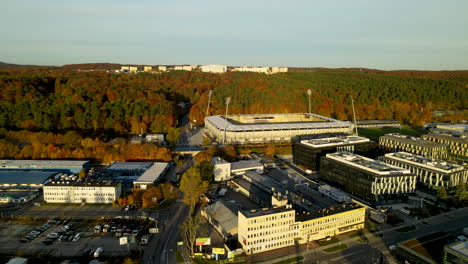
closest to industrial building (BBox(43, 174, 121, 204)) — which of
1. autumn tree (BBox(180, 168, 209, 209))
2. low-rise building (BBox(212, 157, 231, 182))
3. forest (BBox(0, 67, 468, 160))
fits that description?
autumn tree (BBox(180, 168, 209, 209))

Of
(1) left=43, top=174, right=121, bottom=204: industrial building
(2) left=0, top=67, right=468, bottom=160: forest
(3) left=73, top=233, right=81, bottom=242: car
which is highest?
(2) left=0, top=67, right=468, bottom=160: forest

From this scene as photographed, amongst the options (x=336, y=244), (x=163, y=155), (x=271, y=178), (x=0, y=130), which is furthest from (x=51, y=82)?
(x=336, y=244)

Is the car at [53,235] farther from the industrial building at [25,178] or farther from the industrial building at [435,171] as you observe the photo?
the industrial building at [435,171]

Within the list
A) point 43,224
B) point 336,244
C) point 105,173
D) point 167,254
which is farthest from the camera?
point 105,173

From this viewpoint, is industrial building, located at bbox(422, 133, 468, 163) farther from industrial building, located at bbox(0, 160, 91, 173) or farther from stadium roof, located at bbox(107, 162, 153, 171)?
industrial building, located at bbox(0, 160, 91, 173)

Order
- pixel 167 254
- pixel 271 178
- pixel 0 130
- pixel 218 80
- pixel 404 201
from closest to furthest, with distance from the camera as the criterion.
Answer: pixel 167 254
pixel 404 201
pixel 271 178
pixel 0 130
pixel 218 80

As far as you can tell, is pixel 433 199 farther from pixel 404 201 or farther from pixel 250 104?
pixel 250 104

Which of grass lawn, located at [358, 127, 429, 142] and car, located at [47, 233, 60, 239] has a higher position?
grass lawn, located at [358, 127, 429, 142]
